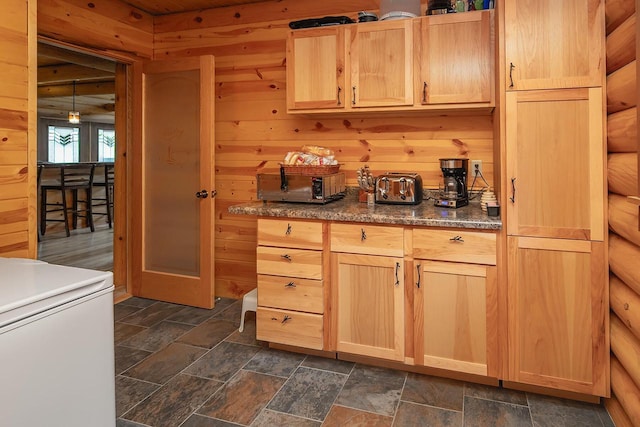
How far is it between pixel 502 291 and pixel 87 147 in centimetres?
1249

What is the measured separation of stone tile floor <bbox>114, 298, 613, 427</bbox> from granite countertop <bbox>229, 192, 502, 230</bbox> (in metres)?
0.87

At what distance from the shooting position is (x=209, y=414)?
1960 millimetres

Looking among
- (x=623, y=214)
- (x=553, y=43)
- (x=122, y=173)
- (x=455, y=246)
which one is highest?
(x=553, y=43)

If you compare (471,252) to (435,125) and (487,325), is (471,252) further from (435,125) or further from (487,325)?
(435,125)

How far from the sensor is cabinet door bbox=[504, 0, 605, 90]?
1938mm

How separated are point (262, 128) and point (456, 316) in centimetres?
210

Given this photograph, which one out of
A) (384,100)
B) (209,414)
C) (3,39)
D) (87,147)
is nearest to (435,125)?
(384,100)

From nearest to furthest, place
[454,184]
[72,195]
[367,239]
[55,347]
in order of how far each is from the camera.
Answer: [55,347]
[367,239]
[454,184]
[72,195]

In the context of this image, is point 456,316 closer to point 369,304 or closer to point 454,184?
point 369,304

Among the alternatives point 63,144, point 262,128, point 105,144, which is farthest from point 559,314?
point 105,144

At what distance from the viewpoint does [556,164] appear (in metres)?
2.01

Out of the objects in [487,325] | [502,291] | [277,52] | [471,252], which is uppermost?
[277,52]

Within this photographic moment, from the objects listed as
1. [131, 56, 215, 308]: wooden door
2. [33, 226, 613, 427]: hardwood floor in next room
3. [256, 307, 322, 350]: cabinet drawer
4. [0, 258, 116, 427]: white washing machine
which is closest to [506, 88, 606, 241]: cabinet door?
[33, 226, 613, 427]: hardwood floor in next room

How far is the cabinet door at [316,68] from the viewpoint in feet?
8.89
